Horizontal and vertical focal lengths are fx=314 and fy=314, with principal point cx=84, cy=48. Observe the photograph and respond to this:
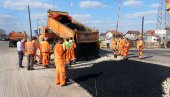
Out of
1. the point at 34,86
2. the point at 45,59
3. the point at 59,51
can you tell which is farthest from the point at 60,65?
the point at 45,59

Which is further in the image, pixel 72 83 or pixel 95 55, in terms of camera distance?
pixel 95 55

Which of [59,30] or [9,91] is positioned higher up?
[59,30]

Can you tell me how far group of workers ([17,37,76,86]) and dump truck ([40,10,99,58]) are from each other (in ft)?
3.06

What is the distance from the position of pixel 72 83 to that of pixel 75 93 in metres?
1.54

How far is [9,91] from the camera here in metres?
10.2

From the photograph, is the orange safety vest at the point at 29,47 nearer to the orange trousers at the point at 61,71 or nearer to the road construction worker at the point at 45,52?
the road construction worker at the point at 45,52

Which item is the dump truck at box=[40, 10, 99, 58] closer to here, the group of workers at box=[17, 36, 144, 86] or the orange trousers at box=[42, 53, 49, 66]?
the group of workers at box=[17, 36, 144, 86]

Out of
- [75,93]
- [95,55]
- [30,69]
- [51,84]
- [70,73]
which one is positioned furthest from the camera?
[95,55]

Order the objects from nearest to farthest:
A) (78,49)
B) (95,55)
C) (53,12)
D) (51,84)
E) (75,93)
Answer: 1. (75,93)
2. (51,84)
3. (78,49)
4. (95,55)
5. (53,12)

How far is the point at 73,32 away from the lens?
757 inches

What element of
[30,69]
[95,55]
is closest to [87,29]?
[95,55]

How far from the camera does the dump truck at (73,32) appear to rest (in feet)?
64.6

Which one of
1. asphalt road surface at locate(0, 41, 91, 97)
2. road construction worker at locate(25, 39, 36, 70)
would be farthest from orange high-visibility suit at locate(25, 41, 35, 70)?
asphalt road surface at locate(0, 41, 91, 97)

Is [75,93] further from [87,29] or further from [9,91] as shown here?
[87,29]
